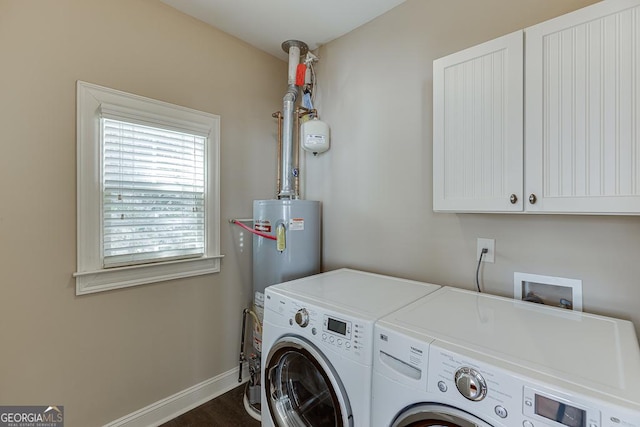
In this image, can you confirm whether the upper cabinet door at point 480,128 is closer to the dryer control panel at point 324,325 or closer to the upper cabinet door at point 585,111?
the upper cabinet door at point 585,111

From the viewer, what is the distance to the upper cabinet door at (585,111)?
946 mm

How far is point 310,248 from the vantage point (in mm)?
2033

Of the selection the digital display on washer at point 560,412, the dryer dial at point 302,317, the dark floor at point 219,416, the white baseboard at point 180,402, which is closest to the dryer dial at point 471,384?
the digital display on washer at point 560,412

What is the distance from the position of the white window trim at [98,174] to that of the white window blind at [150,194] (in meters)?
0.04

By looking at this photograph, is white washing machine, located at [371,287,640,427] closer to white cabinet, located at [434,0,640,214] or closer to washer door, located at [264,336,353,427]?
washer door, located at [264,336,353,427]

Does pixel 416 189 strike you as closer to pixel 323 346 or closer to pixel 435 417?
pixel 323 346

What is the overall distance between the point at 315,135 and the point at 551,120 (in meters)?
1.40

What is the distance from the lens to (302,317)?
50.8 inches

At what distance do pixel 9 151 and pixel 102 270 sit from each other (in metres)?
0.69

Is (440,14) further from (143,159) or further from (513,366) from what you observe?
(143,159)

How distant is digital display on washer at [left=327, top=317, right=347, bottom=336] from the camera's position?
3.74ft

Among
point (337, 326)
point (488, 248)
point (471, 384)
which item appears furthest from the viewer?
point (488, 248)

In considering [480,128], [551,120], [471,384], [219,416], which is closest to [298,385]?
[219,416]

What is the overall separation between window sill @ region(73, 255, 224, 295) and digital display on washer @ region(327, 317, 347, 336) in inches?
46.3
